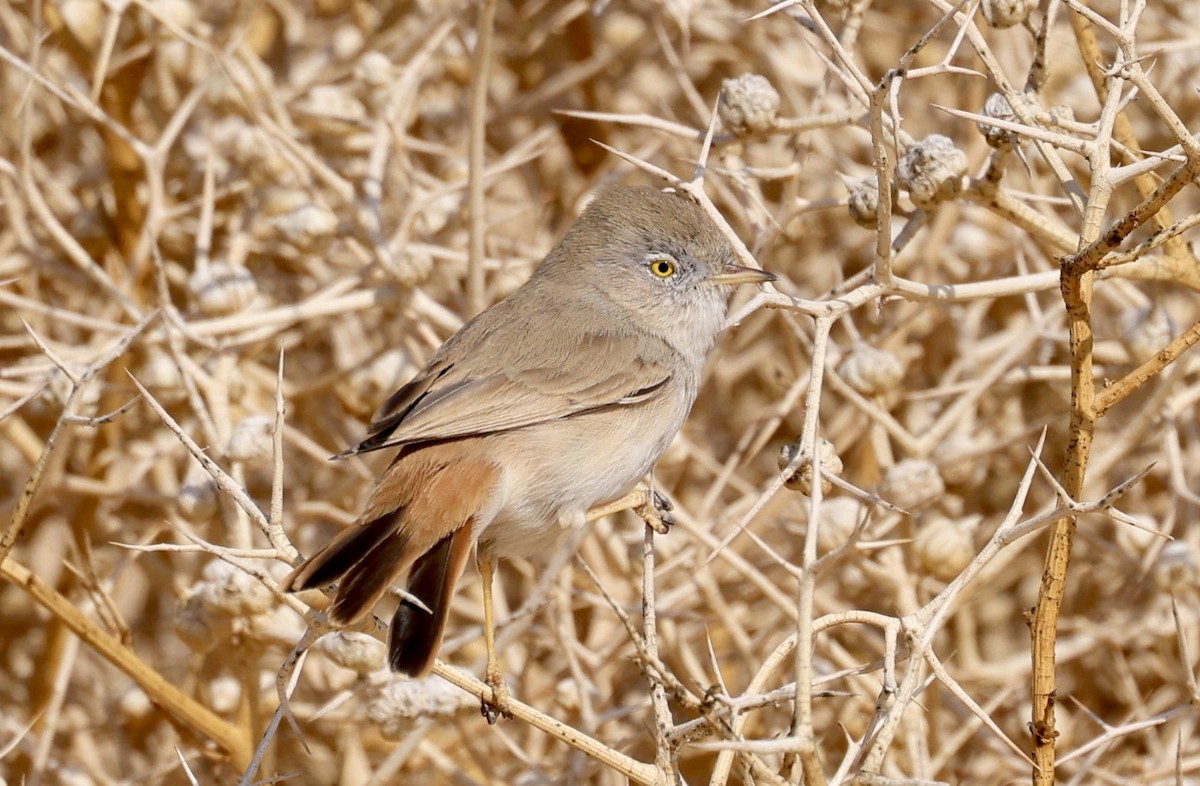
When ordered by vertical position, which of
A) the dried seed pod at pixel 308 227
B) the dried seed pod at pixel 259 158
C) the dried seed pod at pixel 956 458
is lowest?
the dried seed pod at pixel 956 458

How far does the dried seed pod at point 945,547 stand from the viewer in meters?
2.82

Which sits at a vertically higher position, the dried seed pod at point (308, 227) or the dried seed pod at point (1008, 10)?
the dried seed pod at point (1008, 10)

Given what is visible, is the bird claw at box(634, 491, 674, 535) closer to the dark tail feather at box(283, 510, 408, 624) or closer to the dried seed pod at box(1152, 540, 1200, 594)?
the dark tail feather at box(283, 510, 408, 624)

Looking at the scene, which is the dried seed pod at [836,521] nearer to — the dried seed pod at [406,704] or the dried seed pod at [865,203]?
the dried seed pod at [865,203]

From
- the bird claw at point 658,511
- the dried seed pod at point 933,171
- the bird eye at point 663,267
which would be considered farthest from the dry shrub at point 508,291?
the bird eye at point 663,267

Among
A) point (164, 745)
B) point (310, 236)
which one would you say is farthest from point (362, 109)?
point (164, 745)

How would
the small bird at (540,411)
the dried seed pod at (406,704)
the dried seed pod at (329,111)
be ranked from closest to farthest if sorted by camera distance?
1. the small bird at (540,411)
2. the dried seed pod at (406,704)
3. the dried seed pod at (329,111)

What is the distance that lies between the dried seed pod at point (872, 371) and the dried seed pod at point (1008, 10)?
2.63 feet

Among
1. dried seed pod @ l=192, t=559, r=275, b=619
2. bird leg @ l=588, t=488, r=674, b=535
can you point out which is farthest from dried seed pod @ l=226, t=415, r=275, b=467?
bird leg @ l=588, t=488, r=674, b=535

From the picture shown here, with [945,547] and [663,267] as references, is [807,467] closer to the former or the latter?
[945,547]

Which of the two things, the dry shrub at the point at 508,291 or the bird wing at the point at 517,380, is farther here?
the bird wing at the point at 517,380

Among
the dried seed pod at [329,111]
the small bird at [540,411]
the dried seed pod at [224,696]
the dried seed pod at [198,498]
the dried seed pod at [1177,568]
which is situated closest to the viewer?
the small bird at [540,411]

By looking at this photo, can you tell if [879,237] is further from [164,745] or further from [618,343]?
[164,745]

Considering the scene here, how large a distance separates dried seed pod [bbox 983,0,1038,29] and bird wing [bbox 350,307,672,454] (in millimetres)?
1127
